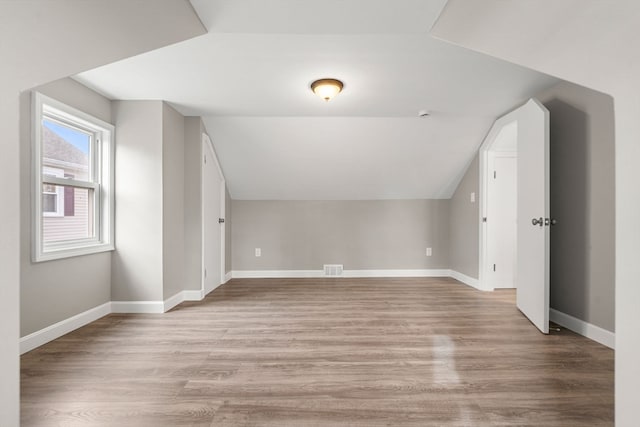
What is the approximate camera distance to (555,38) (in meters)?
1.30

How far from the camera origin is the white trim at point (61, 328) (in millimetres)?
2250

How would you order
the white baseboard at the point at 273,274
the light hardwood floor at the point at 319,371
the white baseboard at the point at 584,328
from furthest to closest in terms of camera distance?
the white baseboard at the point at 273,274, the white baseboard at the point at 584,328, the light hardwood floor at the point at 319,371

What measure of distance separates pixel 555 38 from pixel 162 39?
181cm

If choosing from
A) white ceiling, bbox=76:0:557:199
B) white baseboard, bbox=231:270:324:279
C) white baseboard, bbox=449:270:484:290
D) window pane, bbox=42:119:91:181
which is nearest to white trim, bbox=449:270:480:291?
white baseboard, bbox=449:270:484:290

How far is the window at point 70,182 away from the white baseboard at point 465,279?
13.8 ft

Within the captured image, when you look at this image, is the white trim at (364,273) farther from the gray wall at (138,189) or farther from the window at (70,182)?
the window at (70,182)

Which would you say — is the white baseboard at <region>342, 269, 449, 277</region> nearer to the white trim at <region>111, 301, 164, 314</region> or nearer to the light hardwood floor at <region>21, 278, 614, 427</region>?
the light hardwood floor at <region>21, 278, 614, 427</region>

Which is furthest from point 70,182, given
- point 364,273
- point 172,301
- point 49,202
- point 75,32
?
point 364,273

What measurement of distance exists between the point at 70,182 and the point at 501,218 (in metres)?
4.60

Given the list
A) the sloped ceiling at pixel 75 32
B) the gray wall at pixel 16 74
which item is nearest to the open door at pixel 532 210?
the sloped ceiling at pixel 75 32

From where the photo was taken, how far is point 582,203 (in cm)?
260

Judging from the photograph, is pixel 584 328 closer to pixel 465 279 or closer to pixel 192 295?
pixel 465 279

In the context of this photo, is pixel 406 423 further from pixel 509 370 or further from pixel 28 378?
pixel 28 378

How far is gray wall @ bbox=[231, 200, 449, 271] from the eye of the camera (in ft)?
16.2
